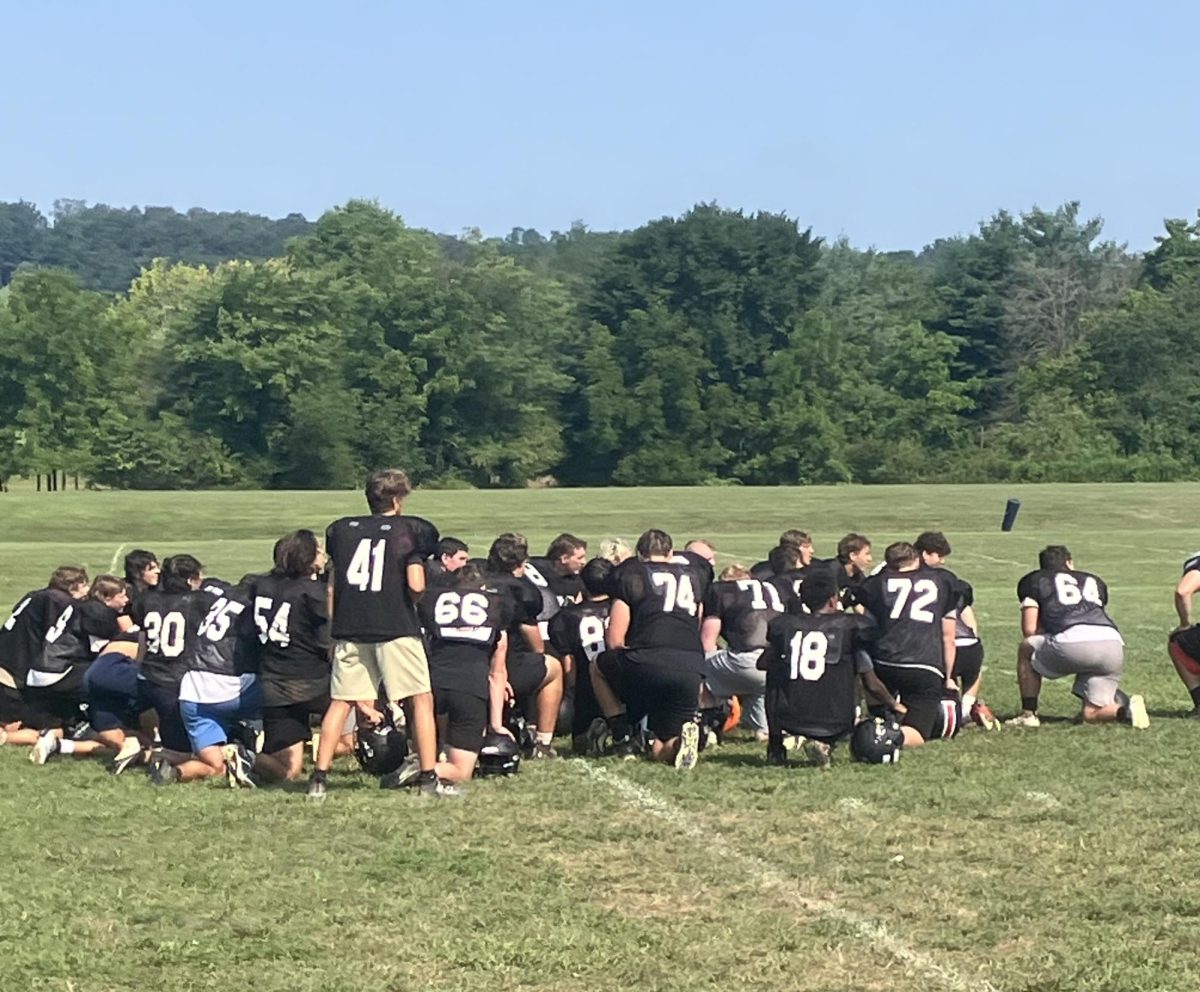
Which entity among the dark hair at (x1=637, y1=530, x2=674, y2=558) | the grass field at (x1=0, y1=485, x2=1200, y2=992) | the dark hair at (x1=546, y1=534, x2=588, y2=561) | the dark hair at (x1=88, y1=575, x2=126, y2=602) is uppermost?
the dark hair at (x1=637, y1=530, x2=674, y2=558)

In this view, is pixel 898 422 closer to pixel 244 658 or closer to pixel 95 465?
pixel 95 465

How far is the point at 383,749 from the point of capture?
10.9 meters

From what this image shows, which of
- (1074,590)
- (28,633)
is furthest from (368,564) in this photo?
(1074,590)

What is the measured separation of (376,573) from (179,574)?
171cm

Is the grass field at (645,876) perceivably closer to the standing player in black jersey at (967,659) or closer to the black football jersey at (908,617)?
the standing player in black jersey at (967,659)

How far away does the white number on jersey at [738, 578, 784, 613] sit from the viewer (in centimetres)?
1268

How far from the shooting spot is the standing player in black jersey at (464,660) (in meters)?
10.9

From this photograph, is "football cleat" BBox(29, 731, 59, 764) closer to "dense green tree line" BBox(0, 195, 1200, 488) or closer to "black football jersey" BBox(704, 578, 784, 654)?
"black football jersey" BBox(704, 578, 784, 654)

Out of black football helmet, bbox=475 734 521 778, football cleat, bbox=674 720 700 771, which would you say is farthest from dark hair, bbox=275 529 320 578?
football cleat, bbox=674 720 700 771

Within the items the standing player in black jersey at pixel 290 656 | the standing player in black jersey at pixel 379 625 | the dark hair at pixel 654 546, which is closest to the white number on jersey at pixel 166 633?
the standing player in black jersey at pixel 290 656

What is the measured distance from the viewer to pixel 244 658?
1129 centimetres

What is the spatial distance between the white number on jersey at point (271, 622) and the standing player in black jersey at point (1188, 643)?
20.2 ft

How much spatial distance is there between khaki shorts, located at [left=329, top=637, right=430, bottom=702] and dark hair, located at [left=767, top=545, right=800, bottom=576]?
11.7ft

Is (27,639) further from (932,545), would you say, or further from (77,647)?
(932,545)
